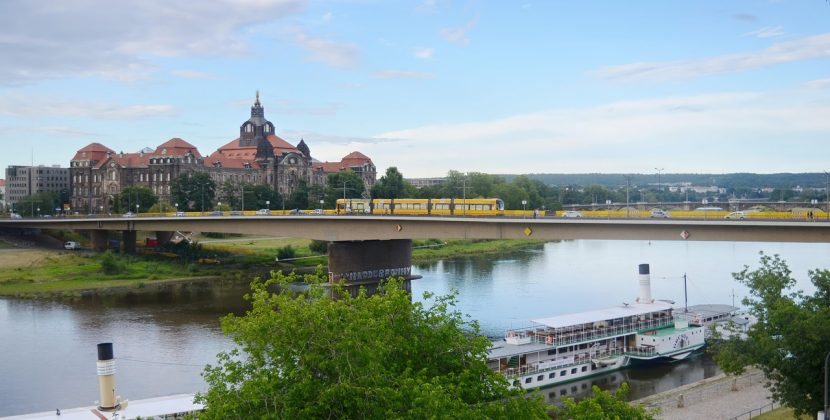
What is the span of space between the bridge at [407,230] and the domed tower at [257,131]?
6335 cm

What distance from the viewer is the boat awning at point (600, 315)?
155 ft

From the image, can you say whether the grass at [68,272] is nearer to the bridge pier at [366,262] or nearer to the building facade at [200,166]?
the bridge pier at [366,262]

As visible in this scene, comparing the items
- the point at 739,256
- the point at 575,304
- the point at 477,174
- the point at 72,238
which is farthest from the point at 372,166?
the point at 575,304

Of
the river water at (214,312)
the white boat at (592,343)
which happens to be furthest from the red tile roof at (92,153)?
the white boat at (592,343)

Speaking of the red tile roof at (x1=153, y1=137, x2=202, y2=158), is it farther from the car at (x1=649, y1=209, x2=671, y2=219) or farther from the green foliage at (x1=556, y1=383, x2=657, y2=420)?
the green foliage at (x1=556, y1=383, x2=657, y2=420)

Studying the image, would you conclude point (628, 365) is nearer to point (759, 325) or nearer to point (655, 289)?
point (759, 325)

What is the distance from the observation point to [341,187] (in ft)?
453

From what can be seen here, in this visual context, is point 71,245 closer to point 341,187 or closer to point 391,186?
point 341,187

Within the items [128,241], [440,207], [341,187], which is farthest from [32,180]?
[440,207]

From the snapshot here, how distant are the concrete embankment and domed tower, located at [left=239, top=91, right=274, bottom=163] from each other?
125979 millimetres

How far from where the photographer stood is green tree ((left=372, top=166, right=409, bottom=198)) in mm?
133875

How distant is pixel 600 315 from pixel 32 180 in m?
160

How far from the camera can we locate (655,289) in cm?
7238

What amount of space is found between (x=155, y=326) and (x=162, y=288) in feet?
74.7
